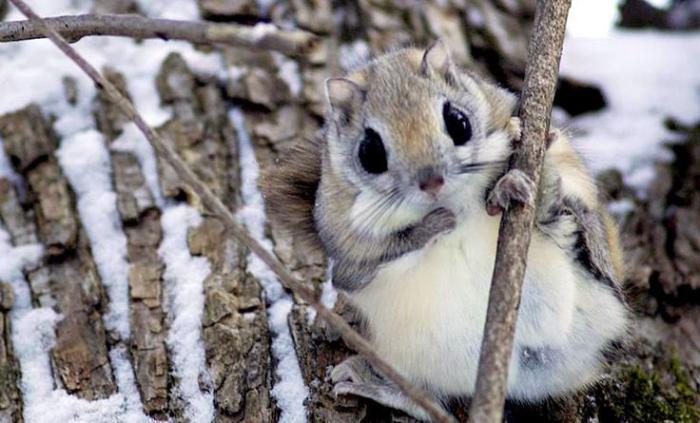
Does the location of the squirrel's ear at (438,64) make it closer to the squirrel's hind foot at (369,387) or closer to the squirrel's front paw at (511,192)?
the squirrel's front paw at (511,192)

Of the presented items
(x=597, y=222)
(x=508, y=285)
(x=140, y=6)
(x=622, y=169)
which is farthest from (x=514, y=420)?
(x=140, y=6)

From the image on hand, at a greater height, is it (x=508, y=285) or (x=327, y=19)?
(x=327, y=19)

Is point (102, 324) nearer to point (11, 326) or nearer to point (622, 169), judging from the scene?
point (11, 326)

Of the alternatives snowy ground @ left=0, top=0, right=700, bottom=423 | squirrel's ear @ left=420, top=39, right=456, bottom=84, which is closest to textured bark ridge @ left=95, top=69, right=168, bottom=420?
snowy ground @ left=0, top=0, right=700, bottom=423

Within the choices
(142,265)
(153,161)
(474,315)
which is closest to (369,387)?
(474,315)

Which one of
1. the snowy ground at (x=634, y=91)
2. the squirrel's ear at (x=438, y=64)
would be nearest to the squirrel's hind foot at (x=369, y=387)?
the squirrel's ear at (x=438, y=64)

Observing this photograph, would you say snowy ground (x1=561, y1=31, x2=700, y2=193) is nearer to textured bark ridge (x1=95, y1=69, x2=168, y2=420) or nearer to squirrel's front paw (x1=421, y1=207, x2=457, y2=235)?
squirrel's front paw (x1=421, y1=207, x2=457, y2=235)
